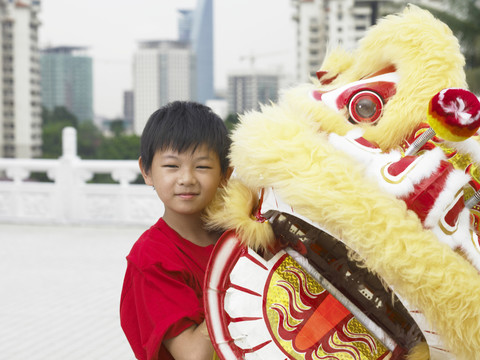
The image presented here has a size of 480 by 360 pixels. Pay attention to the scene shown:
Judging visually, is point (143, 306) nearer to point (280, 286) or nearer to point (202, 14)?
point (280, 286)

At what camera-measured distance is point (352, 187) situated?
954 mm

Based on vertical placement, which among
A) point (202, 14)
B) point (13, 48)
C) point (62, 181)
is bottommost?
point (62, 181)

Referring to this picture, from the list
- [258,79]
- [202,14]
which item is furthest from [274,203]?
[202,14]

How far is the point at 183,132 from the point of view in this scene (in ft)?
4.23

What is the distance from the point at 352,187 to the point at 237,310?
32 centimetres

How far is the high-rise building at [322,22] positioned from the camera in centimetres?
5216

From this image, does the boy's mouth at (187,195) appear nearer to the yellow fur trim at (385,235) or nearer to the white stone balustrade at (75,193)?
the yellow fur trim at (385,235)

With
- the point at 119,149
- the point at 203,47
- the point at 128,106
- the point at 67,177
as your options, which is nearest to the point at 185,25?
the point at 203,47

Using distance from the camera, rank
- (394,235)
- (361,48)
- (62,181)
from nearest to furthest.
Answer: (394,235) → (361,48) → (62,181)

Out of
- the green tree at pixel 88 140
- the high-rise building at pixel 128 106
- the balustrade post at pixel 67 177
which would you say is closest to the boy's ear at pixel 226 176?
the balustrade post at pixel 67 177

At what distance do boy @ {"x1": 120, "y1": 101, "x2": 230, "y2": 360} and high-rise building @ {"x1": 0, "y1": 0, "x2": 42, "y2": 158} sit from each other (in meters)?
51.0

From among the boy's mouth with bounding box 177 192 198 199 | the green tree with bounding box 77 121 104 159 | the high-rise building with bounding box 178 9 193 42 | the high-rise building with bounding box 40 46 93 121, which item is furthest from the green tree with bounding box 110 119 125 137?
the high-rise building with bounding box 178 9 193 42

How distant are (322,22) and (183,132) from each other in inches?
2380

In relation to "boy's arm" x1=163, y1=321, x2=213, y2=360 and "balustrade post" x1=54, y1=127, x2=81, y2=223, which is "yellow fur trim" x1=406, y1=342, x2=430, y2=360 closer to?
"boy's arm" x1=163, y1=321, x2=213, y2=360
